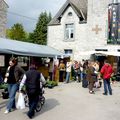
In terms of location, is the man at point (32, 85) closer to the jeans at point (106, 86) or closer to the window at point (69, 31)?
the jeans at point (106, 86)

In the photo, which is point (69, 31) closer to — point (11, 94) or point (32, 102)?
point (11, 94)

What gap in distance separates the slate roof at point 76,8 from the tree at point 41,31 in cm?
2389

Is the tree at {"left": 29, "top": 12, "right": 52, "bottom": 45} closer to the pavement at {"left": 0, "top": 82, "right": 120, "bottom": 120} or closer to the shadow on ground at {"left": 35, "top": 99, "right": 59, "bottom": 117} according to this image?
the pavement at {"left": 0, "top": 82, "right": 120, "bottom": 120}

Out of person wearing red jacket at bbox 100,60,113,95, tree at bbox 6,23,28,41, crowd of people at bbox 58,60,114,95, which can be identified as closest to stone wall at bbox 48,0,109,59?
crowd of people at bbox 58,60,114,95

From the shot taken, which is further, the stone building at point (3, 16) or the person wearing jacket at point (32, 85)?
the stone building at point (3, 16)

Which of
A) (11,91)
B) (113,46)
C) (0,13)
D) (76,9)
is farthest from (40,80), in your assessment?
(0,13)

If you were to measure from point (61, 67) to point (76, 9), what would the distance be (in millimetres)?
12173

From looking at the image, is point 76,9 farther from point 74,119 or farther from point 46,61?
point 74,119

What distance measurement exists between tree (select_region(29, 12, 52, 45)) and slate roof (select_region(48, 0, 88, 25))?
941 inches

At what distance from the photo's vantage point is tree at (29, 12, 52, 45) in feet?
193

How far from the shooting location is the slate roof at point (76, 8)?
32.8 metres

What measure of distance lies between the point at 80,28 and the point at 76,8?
2.69 metres

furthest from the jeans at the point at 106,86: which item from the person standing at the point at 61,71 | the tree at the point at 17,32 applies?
the tree at the point at 17,32

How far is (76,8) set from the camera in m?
33.3
